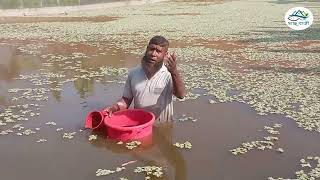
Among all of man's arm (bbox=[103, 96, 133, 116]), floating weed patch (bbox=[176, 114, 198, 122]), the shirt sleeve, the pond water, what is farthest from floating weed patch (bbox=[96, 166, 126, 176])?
floating weed patch (bbox=[176, 114, 198, 122])

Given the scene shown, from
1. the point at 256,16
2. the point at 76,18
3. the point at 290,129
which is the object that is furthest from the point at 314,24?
the point at 290,129

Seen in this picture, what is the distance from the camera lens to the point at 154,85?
5340 mm

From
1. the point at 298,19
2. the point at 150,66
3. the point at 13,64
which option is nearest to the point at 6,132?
the point at 150,66

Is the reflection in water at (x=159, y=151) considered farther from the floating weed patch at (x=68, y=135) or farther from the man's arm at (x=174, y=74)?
the man's arm at (x=174, y=74)

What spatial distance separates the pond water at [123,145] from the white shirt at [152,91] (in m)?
0.26

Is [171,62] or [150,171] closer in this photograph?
[150,171]

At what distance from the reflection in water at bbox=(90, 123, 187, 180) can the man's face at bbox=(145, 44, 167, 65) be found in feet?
3.19

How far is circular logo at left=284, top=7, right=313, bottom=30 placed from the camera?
57.4 ft

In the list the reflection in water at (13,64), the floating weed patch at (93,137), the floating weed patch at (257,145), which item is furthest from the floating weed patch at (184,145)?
the reflection in water at (13,64)

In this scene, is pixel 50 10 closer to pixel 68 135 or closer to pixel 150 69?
pixel 68 135

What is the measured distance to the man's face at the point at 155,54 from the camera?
5.04 m

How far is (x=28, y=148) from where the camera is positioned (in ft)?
16.7

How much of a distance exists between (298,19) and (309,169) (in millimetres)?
16665

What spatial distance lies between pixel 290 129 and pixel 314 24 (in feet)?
44.9
